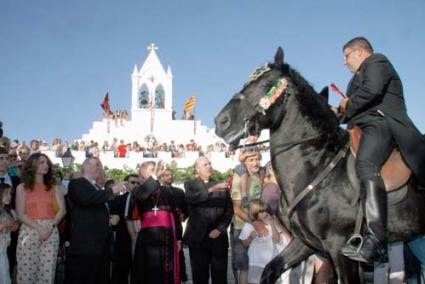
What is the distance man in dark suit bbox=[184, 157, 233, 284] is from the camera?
897 centimetres

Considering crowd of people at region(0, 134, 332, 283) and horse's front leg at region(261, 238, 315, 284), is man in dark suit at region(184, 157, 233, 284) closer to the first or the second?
crowd of people at region(0, 134, 332, 283)

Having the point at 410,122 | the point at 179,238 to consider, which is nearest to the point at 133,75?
the point at 179,238

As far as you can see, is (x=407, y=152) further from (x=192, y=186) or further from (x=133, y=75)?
(x=133, y=75)

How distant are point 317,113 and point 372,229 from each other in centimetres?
148

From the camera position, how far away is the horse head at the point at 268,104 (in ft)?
19.0

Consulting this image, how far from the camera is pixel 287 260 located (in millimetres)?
5836

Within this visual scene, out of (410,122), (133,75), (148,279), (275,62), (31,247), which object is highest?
(133,75)

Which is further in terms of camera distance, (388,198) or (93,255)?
(93,255)

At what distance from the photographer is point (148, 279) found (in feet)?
28.1

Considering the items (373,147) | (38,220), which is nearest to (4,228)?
(38,220)

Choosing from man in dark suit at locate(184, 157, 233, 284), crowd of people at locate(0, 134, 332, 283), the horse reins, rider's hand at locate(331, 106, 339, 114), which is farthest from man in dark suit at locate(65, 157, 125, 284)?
rider's hand at locate(331, 106, 339, 114)

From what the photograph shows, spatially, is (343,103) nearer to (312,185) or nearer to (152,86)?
(312,185)

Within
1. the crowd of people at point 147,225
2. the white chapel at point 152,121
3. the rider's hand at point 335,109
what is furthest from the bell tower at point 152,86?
the rider's hand at point 335,109

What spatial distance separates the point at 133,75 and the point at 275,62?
6532 centimetres
